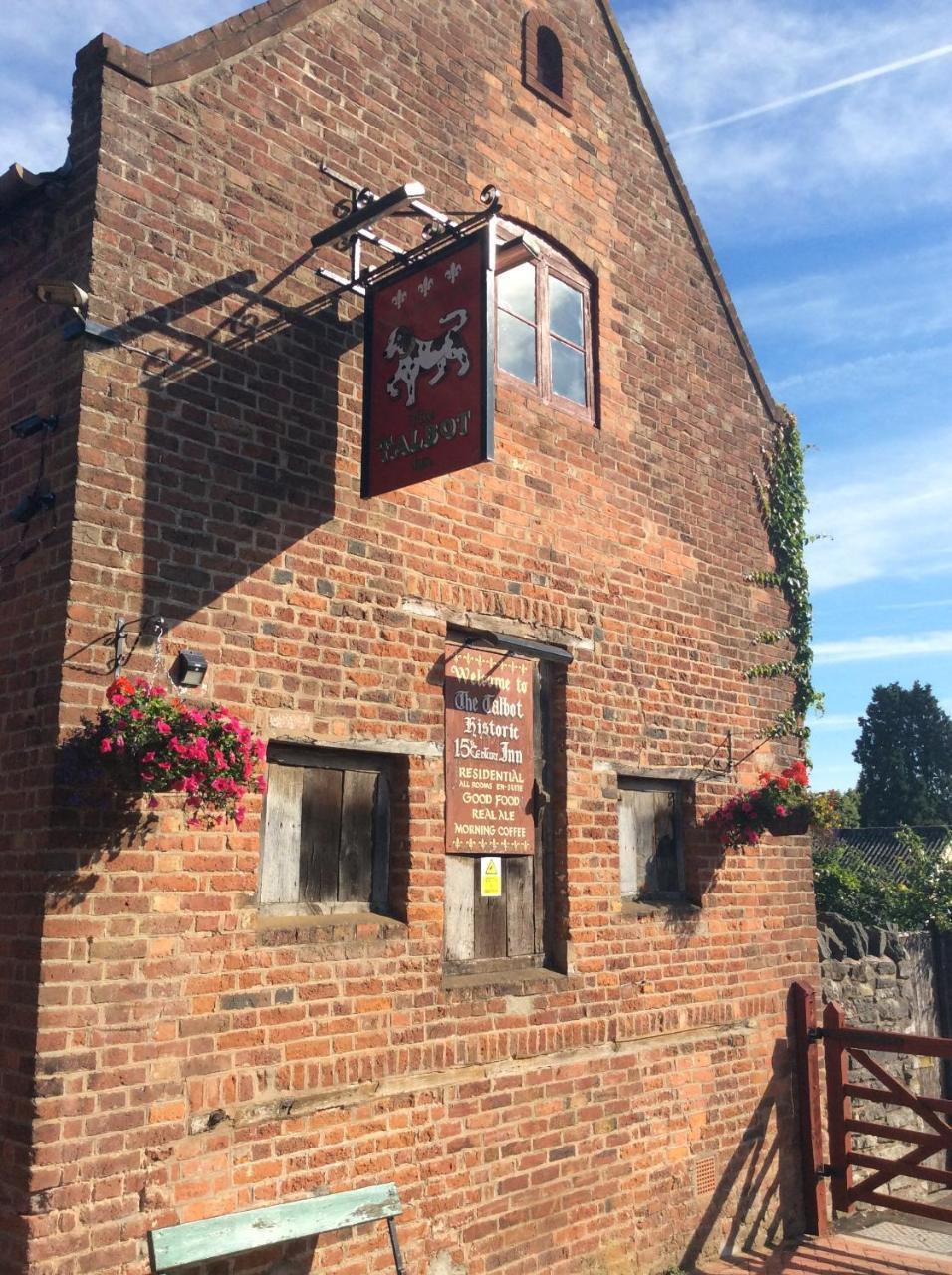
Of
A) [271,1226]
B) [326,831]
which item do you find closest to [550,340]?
[326,831]

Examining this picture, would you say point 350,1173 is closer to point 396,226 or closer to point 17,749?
point 17,749

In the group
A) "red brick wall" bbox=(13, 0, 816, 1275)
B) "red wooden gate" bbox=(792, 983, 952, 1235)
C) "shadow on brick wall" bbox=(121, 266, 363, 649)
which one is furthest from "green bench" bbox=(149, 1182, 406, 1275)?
"red wooden gate" bbox=(792, 983, 952, 1235)

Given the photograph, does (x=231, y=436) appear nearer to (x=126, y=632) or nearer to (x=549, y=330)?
(x=126, y=632)

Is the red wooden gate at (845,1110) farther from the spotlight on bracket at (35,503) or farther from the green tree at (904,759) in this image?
the green tree at (904,759)

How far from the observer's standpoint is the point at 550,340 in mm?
7883

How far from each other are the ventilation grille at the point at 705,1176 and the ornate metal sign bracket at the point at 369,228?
6.39 m

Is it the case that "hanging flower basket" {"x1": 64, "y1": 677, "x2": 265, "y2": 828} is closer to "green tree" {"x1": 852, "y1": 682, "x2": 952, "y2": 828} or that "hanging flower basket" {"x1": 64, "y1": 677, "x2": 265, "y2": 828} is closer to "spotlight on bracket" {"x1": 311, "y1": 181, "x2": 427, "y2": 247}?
"spotlight on bracket" {"x1": 311, "y1": 181, "x2": 427, "y2": 247}

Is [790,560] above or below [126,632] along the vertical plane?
above

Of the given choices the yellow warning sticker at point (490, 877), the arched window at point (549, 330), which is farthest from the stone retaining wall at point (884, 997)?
the arched window at point (549, 330)

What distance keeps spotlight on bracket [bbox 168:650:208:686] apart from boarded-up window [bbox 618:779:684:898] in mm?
3749

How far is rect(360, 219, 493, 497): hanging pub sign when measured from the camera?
5363 mm

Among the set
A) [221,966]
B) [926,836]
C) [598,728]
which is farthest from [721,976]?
[926,836]

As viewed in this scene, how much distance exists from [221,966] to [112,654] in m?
1.56

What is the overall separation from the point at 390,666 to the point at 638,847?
2.87m
